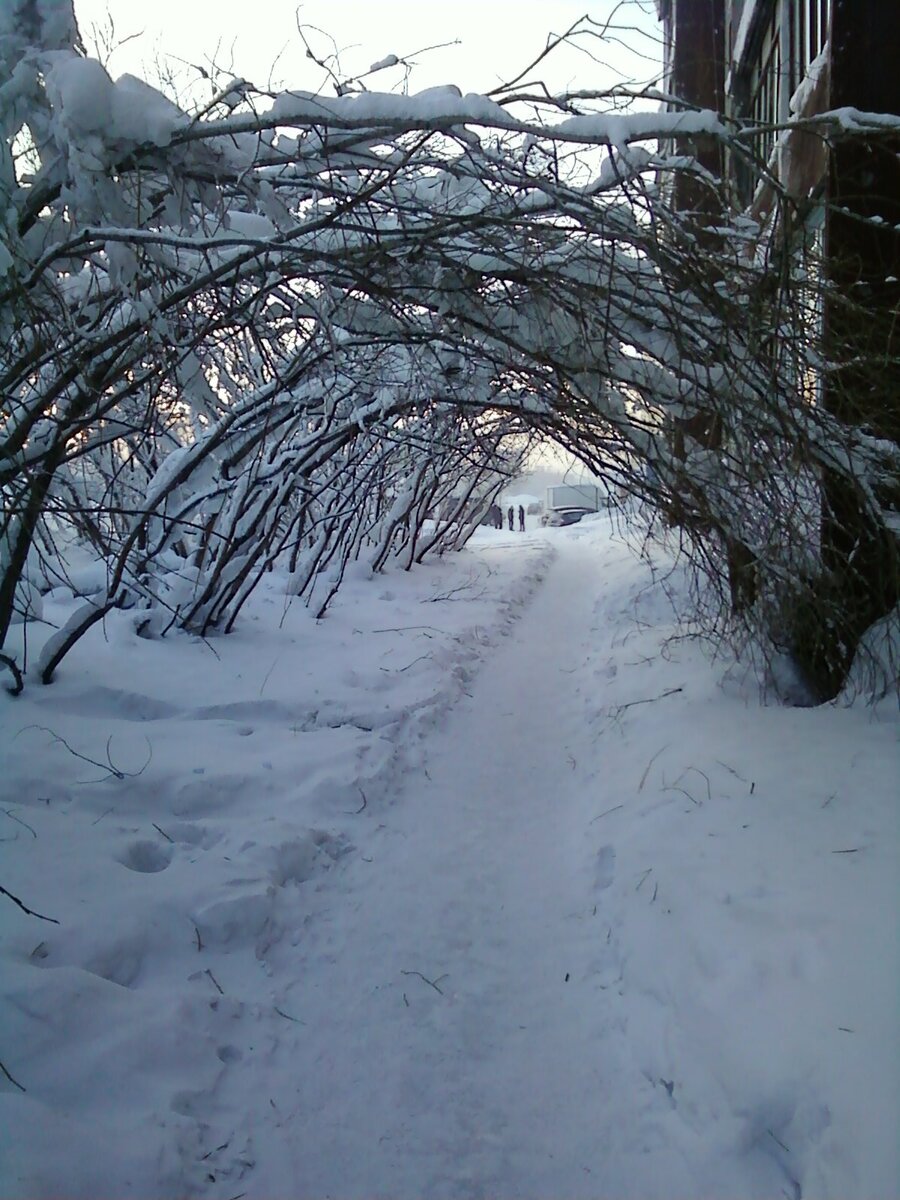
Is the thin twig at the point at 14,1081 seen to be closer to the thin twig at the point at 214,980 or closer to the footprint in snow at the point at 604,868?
the thin twig at the point at 214,980

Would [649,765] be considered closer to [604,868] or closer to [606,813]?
[606,813]

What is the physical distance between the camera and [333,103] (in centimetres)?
246

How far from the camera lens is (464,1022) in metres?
2.70

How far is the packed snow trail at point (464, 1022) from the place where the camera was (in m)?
2.14

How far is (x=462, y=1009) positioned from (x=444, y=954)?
1.09 feet

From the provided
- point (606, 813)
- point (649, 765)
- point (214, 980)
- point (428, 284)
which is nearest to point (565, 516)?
point (649, 765)

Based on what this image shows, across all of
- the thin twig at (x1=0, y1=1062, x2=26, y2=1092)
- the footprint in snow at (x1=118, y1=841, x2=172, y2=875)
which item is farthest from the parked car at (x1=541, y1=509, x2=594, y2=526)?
the thin twig at (x1=0, y1=1062, x2=26, y2=1092)

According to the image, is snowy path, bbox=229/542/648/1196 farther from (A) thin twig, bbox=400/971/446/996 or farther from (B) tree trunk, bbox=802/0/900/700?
(B) tree trunk, bbox=802/0/900/700

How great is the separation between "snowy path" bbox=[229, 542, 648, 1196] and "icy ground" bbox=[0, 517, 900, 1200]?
0.04ft

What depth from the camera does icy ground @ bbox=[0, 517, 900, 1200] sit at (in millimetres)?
2102

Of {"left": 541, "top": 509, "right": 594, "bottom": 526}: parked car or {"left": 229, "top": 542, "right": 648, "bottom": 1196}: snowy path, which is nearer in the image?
{"left": 229, "top": 542, "right": 648, "bottom": 1196}: snowy path

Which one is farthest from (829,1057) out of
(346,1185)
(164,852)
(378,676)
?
(378,676)

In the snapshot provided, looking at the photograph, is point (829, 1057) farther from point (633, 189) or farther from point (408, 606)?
→ point (408, 606)

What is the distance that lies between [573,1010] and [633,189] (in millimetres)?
2976
